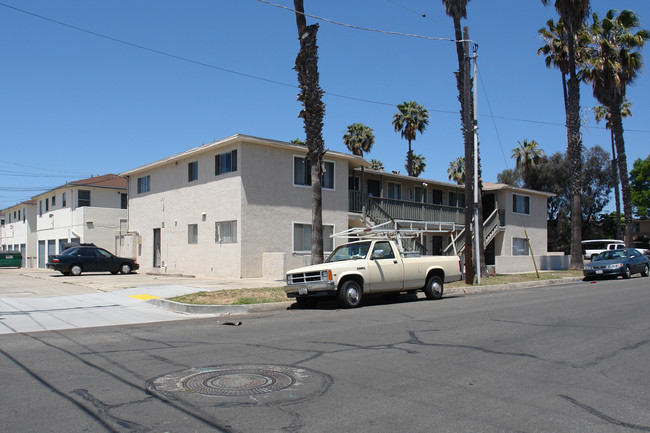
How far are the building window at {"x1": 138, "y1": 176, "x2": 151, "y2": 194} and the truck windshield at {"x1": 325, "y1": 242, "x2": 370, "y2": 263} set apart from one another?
19.6 metres

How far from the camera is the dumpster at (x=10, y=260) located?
40531 mm

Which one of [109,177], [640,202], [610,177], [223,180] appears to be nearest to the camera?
[223,180]

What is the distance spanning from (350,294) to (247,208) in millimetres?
10448

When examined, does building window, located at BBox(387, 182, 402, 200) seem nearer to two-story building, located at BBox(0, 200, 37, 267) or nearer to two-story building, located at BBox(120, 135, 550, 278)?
two-story building, located at BBox(120, 135, 550, 278)

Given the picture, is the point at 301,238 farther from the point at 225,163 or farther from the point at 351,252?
the point at 351,252

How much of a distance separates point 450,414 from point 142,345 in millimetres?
5344

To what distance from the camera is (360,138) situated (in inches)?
1969

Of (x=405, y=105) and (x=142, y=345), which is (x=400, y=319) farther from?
(x=405, y=105)

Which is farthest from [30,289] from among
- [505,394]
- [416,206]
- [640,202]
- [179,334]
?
[640,202]

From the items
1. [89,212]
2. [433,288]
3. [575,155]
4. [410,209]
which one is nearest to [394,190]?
[410,209]

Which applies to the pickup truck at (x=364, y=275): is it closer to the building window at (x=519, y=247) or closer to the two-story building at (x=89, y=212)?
the building window at (x=519, y=247)

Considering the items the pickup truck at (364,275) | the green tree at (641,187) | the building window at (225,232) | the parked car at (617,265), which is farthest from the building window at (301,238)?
the green tree at (641,187)

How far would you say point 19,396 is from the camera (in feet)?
17.9

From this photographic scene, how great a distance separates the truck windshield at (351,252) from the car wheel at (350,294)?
2.57 feet
